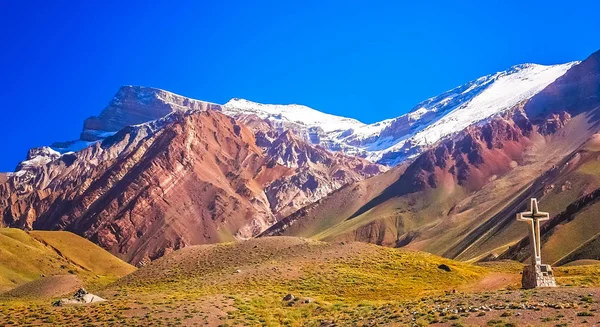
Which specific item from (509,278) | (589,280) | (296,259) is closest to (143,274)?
(296,259)

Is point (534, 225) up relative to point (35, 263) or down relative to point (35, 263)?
down

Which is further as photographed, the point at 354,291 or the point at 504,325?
the point at 354,291

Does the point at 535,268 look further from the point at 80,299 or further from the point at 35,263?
the point at 35,263

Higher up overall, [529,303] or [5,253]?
[5,253]

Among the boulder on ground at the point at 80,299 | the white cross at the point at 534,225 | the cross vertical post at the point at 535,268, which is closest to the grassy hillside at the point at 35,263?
the boulder on ground at the point at 80,299

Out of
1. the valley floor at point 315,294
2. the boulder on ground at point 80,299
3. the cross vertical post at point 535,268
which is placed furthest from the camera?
the boulder on ground at point 80,299

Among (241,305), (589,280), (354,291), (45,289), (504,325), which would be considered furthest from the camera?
(45,289)

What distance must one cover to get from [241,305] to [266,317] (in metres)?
4.70

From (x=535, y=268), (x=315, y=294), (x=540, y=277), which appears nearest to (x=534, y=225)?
(x=535, y=268)

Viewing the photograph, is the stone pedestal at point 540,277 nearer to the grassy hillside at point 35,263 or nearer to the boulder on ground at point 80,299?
the boulder on ground at point 80,299

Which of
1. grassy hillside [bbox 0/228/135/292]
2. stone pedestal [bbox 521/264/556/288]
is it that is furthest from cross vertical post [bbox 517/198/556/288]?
grassy hillside [bbox 0/228/135/292]

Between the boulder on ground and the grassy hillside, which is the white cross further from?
the grassy hillside

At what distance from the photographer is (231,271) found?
3000 inches

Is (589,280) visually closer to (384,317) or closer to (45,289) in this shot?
(384,317)
